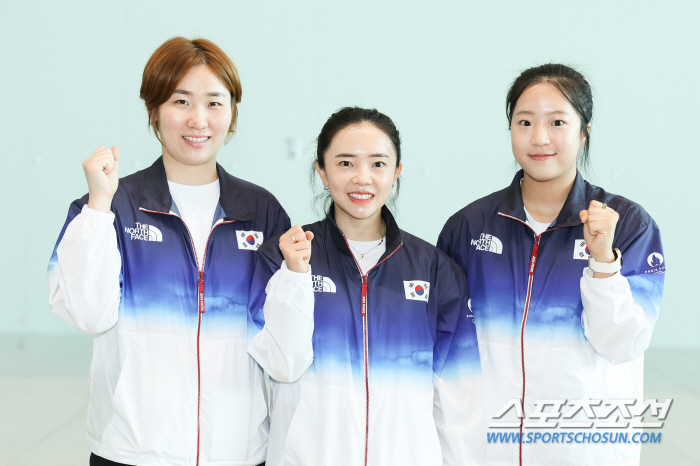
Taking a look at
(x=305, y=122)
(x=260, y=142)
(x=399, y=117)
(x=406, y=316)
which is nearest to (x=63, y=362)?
(x=260, y=142)

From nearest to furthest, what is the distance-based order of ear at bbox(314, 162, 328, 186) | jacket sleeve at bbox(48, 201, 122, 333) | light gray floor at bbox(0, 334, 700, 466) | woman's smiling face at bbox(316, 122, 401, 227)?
jacket sleeve at bbox(48, 201, 122, 333), woman's smiling face at bbox(316, 122, 401, 227), ear at bbox(314, 162, 328, 186), light gray floor at bbox(0, 334, 700, 466)

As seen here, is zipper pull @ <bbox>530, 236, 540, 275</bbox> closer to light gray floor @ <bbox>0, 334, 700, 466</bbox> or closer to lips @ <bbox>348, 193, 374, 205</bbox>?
lips @ <bbox>348, 193, 374, 205</bbox>

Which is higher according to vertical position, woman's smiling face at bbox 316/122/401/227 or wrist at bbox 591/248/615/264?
woman's smiling face at bbox 316/122/401/227

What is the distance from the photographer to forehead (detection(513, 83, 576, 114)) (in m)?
2.00

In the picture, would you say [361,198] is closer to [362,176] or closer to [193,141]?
[362,176]

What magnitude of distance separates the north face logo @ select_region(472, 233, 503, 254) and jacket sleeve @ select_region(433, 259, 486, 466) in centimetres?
16

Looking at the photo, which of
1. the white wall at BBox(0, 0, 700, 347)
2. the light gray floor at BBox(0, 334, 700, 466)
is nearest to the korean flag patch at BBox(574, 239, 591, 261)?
the light gray floor at BBox(0, 334, 700, 466)

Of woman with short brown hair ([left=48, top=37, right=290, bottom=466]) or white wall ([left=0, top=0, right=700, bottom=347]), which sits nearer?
woman with short brown hair ([left=48, top=37, right=290, bottom=466])

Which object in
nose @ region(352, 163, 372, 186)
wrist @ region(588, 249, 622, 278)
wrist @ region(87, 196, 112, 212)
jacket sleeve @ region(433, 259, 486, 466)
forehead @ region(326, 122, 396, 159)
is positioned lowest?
jacket sleeve @ region(433, 259, 486, 466)

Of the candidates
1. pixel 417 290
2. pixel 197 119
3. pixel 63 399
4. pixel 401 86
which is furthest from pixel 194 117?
pixel 401 86

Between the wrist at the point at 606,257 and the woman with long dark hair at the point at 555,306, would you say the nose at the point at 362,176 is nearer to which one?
the woman with long dark hair at the point at 555,306

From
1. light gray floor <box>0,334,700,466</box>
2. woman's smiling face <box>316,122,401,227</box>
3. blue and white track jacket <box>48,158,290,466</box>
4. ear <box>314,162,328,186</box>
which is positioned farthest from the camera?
light gray floor <box>0,334,700,466</box>

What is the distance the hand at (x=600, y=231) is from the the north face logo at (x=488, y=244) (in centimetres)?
30

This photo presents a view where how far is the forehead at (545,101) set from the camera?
2000 millimetres
